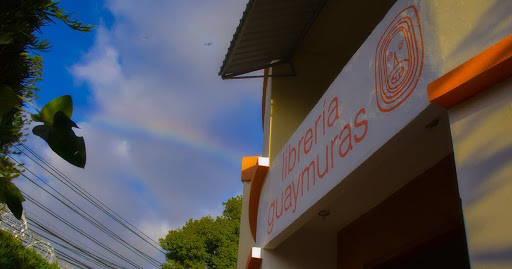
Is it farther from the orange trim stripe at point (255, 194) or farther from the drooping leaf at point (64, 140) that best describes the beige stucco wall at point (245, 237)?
the drooping leaf at point (64, 140)

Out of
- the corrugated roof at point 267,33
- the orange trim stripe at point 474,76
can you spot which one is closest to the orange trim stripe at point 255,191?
the corrugated roof at point 267,33

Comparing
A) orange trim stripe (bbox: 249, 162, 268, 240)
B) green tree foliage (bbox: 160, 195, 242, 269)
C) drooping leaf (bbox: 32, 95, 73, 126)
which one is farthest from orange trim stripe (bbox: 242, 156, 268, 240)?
green tree foliage (bbox: 160, 195, 242, 269)

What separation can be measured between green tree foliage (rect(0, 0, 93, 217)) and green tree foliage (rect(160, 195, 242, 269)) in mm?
20792

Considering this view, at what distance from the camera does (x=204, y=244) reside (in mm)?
22828

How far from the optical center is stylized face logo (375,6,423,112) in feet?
9.66

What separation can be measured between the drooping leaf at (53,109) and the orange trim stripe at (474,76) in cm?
191

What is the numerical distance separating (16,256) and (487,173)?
3.02 m

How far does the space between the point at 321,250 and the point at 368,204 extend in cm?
132

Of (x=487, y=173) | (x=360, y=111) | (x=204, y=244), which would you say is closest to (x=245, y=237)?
(x=360, y=111)

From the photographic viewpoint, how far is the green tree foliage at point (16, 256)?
309 centimetres

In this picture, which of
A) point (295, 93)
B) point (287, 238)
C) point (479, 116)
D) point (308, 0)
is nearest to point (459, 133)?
point (479, 116)

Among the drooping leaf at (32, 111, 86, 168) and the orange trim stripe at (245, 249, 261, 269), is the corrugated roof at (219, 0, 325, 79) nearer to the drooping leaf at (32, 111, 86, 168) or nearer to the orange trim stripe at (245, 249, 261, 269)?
the orange trim stripe at (245, 249, 261, 269)

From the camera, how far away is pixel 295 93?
698 centimetres

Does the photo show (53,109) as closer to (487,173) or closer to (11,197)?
(11,197)
